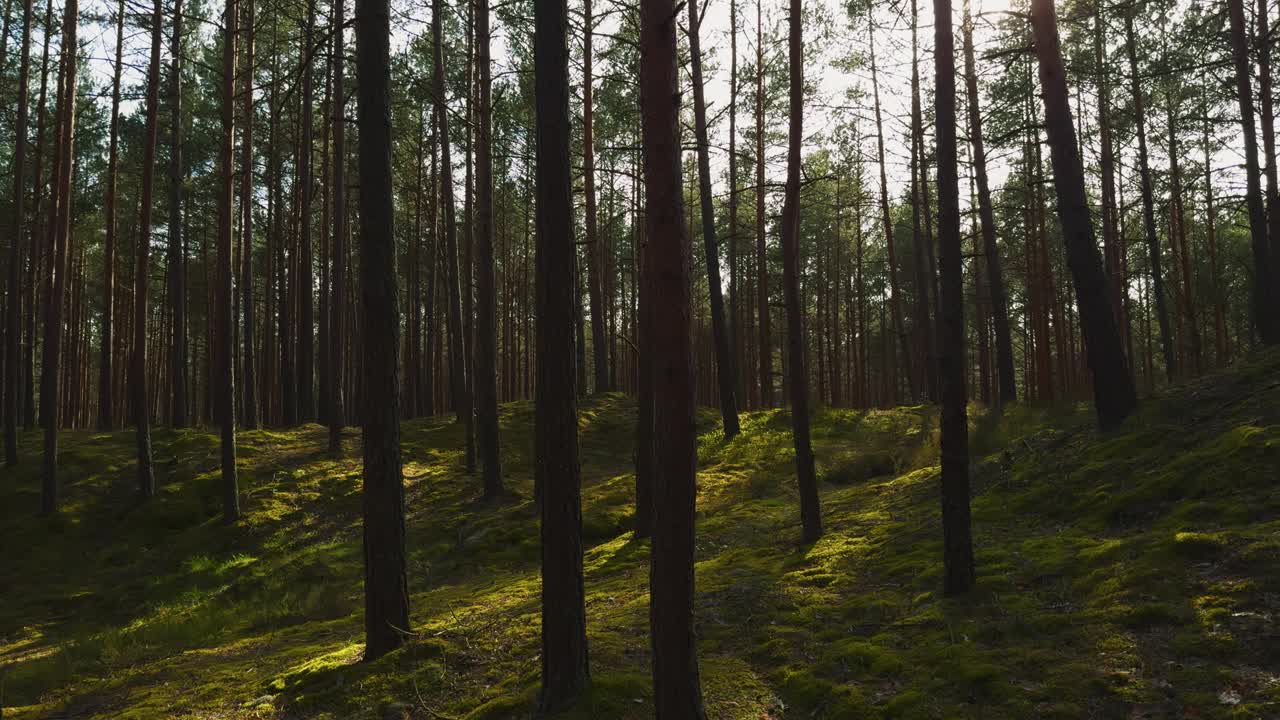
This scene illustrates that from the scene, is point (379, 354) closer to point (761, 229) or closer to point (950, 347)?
point (950, 347)

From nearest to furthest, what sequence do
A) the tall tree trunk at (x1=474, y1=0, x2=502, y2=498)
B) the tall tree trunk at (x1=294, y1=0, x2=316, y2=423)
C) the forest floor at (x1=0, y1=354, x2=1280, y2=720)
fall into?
the forest floor at (x1=0, y1=354, x2=1280, y2=720)
the tall tree trunk at (x1=474, y1=0, x2=502, y2=498)
the tall tree trunk at (x1=294, y1=0, x2=316, y2=423)

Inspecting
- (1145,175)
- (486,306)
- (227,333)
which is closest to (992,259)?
(1145,175)

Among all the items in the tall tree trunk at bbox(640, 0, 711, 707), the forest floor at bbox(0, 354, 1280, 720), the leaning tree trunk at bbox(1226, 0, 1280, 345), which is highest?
the leaning tree trunk at bbox(1226, 0, 1280, 345)

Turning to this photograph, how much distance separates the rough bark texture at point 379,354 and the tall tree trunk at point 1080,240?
8.41 metres

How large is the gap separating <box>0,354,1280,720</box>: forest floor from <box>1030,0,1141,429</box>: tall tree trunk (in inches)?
20.0

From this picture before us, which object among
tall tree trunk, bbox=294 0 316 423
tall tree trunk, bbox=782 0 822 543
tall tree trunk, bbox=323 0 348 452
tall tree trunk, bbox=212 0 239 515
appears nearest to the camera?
tall tree trunk, bbox=782 0 822 543

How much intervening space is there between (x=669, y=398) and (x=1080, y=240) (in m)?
7.97

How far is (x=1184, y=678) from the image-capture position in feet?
12.3

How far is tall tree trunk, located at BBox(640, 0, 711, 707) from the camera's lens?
4.00 metres

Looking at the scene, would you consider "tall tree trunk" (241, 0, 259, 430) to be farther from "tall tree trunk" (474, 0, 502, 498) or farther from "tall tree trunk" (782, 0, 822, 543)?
"tall tree trunk" (782, 0, 822, 543)

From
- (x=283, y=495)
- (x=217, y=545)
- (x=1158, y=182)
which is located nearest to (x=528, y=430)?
(x=283, y=495)

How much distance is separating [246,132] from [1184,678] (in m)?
17.1

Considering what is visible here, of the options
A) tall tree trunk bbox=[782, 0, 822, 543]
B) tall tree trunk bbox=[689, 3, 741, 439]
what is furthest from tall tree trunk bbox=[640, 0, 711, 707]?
tall tree trunk bbox=[689, 3, 741, 439]

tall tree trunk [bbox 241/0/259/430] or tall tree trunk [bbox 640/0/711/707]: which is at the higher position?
tall tree trunk [bbox 241/0/259/430]
